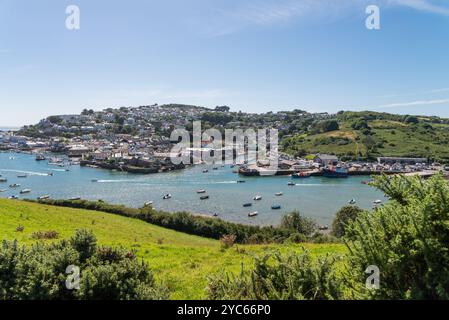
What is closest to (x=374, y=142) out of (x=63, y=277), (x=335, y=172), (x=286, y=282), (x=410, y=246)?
(x=335, y=172)

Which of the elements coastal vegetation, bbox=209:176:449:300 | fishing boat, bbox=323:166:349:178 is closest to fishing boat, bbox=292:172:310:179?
fishing boat, bbox=323:166:349:178

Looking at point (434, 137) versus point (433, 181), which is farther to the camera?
point (434, 137)

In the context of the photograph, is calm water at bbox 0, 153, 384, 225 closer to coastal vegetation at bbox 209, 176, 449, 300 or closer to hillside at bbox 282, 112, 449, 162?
coastal vegetation at bbox 209, 176, 449, 300

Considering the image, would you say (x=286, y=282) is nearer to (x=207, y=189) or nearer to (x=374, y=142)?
(x=207, y=189)

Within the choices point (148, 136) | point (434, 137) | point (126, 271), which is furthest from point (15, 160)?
point (434, 137)

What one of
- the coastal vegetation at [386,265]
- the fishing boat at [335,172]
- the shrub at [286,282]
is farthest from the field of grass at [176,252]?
the fishing boat at [335,172]

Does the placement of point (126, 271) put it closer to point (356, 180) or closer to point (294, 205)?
point (294, 205)

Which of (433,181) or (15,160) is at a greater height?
(433,181)
